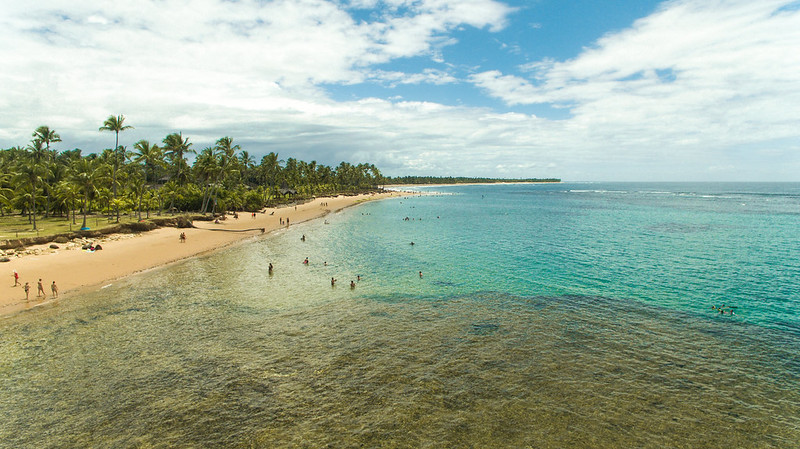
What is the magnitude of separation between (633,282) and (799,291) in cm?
1227

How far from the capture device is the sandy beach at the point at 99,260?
1138 inches

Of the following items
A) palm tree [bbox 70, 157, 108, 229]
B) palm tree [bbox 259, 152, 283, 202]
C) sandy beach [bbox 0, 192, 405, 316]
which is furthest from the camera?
palm tree [bbox 259, 152, 283, 202]

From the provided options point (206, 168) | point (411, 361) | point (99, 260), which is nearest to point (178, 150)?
point (206, 168)

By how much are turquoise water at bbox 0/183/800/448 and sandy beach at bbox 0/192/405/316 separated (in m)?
2.75

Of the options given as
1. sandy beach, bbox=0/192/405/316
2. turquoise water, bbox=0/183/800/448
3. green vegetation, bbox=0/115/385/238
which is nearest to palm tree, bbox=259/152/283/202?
green vegetation, bbox=0/115/385/238

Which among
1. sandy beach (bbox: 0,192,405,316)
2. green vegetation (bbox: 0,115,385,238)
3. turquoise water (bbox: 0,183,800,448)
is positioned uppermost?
green vegetation (bbox: 0,115,385,238)

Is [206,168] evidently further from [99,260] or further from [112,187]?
[99,260]

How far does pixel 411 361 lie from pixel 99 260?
118 ft

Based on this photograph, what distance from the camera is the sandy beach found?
28.9 metres

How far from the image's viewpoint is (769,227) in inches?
2840

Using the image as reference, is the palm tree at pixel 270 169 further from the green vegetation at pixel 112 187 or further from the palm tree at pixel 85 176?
the palm tree at pixel 85 176

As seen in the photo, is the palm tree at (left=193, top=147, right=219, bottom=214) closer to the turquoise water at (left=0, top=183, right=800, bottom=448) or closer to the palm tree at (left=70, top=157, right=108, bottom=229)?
the palm tree at (left=70, top=157, right=108, bottom=229)

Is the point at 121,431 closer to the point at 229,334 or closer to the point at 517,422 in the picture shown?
the point at 229,334

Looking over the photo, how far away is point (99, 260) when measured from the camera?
38.6 m
